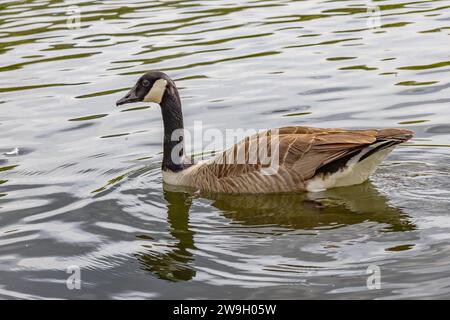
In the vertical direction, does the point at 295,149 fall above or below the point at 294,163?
above

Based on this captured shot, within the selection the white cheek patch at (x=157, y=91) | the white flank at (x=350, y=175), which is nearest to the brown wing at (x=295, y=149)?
the white flank at (x=350, y=175)

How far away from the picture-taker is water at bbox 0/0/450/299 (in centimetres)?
816

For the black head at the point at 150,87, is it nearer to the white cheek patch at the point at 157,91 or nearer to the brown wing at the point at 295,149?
the white cheek patch at the point at 157,91

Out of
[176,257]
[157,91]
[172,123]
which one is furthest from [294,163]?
[176,257]

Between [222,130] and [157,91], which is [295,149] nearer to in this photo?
[157,91]

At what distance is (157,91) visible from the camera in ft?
37.9

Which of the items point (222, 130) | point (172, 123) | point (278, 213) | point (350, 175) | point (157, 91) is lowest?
point (278, 213)

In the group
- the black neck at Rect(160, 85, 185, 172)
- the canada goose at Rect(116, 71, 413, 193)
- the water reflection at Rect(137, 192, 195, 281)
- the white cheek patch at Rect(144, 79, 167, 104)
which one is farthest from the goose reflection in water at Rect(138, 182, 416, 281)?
the white cheek patch at Rect(144, 79, 167, 104)

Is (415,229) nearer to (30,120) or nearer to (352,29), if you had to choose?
(30,120)

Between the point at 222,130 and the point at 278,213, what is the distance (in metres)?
3.23

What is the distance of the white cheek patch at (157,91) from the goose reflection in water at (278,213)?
123 cm

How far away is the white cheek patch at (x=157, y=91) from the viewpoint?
1150 centimetres

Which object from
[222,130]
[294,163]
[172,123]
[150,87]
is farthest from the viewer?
[222,130]

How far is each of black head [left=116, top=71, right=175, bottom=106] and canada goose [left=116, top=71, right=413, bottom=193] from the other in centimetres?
104
